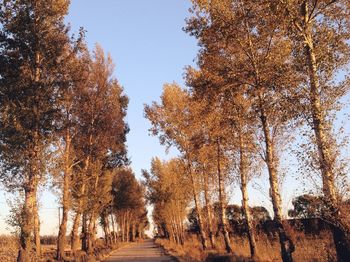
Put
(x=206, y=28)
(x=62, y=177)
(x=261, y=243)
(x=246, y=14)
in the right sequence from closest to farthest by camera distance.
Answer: (x=246, y=14)
(x=206, y=28)
(x=261, y=243)
(x=62, y=177)

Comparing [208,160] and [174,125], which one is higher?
[174,125]

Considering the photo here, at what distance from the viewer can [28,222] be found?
64.5 feet

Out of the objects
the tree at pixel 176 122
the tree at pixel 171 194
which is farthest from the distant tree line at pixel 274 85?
the tree at pixel 171 194

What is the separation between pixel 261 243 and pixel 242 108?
765cm

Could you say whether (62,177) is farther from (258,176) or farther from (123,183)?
(123,183)

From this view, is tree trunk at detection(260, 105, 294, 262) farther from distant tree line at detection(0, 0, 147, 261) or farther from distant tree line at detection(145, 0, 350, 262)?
distant tree line at detection(0, 0, 147, 261)

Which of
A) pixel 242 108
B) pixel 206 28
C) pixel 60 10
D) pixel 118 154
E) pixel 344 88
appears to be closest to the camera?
pixel 344 88

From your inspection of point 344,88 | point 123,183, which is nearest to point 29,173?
point 344,88

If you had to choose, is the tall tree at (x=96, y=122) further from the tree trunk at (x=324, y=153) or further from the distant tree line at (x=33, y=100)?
the tree trunk at (x=324, y=153)

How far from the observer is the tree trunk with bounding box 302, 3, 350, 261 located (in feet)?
37.2

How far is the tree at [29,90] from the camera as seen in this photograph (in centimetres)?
2062

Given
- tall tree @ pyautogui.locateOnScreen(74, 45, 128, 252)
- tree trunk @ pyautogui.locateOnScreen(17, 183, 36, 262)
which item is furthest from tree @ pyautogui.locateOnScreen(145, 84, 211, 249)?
tree trunk @ pyautogui.locateOnScreen(17, 183, 36, 262)

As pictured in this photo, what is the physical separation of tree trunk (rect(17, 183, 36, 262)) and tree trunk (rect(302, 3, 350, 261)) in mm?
13474

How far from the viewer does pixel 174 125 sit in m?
35.8
